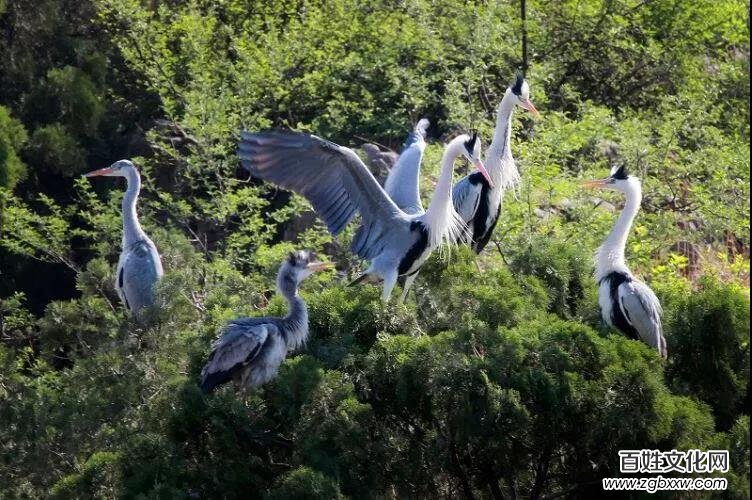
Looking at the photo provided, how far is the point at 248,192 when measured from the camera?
1180 centimetres

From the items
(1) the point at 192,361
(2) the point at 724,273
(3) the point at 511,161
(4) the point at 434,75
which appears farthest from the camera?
(4) the point at 434,75

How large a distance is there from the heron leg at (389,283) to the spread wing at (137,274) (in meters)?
2.29

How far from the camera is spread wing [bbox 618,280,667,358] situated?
319 inches

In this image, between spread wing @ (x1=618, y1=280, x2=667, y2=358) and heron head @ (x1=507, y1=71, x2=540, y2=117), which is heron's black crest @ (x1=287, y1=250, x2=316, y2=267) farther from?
heron head @ (x1=507, y1=71, x2=540, y2=117)

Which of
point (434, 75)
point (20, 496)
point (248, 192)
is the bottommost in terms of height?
point (20, 496)

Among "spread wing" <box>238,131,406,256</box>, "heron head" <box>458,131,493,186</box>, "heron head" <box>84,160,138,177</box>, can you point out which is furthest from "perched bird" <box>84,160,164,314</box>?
"heron head" <box>458,131,493,186</box>

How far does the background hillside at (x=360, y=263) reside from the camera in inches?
279

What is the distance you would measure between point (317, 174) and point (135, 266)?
2.36 meters

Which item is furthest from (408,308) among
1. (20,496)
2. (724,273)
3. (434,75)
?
(434,75)

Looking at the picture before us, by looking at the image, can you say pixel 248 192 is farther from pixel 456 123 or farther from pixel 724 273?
pixel 724 273

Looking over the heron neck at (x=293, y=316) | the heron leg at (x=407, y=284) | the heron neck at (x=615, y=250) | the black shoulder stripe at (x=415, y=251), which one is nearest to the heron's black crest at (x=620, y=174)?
the heron neck at (x=615, y=250)

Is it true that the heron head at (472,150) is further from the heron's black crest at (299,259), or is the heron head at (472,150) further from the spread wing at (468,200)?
the heron's black crest at (299,259)

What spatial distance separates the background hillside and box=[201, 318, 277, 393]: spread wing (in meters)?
0.24

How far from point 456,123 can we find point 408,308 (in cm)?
430
